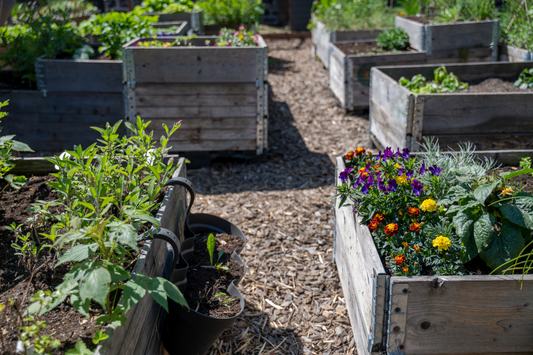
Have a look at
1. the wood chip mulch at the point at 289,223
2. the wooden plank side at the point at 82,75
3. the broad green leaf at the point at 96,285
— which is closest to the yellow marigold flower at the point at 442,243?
the wood chip mulch at the point at 289,223

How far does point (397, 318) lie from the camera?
1.81 m

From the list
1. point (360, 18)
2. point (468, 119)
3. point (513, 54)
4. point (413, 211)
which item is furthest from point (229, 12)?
point (413, 211)

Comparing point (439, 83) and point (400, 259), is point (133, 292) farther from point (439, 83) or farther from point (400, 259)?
point (439, 83)

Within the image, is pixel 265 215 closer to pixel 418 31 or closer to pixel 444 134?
pixel 444 134

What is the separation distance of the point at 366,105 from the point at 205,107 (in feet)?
8.49

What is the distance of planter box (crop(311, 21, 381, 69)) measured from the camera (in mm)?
7824

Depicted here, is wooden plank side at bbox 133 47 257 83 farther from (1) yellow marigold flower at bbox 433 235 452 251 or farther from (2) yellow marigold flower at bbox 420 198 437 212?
(1) yellow marigold flower at bbox 433 235 452 251

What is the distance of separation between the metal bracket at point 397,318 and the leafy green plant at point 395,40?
17.5 feet

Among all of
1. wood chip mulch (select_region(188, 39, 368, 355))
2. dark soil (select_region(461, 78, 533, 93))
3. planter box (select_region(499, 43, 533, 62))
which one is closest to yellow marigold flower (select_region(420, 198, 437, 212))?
wood chip mulch (select_region(188, 39, 368, 355))

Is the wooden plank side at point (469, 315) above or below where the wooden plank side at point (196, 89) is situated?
below

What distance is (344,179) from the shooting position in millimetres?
2383

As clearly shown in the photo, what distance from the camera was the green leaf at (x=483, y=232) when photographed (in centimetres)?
193

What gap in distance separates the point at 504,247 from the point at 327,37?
706 cm

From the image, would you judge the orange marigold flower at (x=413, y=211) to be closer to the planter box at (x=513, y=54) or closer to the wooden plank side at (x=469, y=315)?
the wooden plank side at (x=469, y=315)
